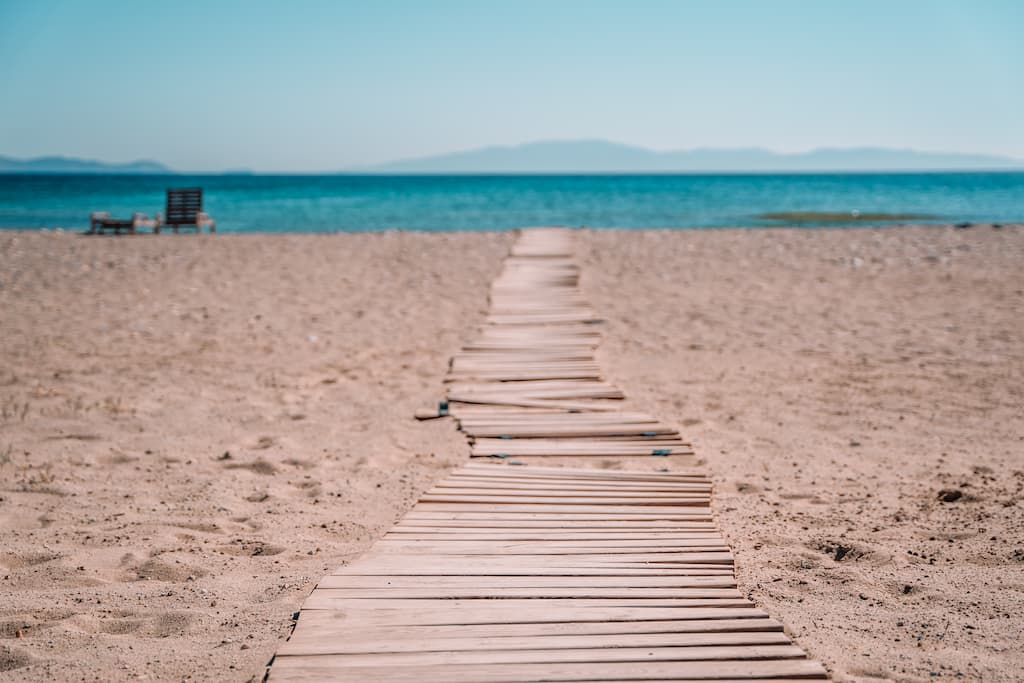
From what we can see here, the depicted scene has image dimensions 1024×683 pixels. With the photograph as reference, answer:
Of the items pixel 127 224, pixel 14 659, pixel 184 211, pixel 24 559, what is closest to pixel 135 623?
pixel 14 659

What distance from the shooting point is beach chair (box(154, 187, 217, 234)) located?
19438 mm

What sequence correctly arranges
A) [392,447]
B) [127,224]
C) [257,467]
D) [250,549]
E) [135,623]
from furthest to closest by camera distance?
[127,224]
[392,447]
[257,467]
[250,549]
[135,623]

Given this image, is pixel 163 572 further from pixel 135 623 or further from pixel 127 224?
pixel 127 224

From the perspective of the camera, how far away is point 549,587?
2.79 meters

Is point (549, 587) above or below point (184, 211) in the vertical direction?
below

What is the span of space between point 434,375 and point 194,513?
9.68ft

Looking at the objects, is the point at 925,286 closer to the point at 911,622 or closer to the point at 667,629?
the point at 911,622

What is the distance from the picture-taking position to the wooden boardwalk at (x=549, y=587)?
2318 mm

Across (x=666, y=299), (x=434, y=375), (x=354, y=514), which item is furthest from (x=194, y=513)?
(x=666, y=299)

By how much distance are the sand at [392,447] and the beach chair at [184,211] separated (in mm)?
8531

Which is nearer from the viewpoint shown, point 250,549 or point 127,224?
point 250,549

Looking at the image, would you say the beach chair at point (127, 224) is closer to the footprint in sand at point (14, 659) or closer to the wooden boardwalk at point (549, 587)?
the wooden boardwalk at point (549, 587)

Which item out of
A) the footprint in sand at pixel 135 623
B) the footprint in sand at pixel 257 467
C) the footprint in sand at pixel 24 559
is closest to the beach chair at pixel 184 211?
the footprint in sand at pixel 257 467

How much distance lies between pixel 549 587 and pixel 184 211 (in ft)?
63.9
